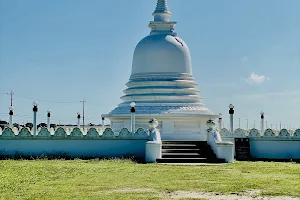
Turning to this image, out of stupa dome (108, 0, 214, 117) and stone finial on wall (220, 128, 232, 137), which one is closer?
stone finial on wall (220, 128, 232, 137)

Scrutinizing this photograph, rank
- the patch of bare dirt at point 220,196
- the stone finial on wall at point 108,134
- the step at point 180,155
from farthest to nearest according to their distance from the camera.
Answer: the stone finial on wall at point 108,134, the step at point 180,155, the patch of bare dirt at point 220,196

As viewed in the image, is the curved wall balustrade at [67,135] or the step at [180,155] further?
the curved wall balustrade at [67,135]

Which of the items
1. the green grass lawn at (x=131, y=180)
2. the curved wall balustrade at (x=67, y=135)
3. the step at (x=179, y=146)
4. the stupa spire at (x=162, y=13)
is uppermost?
the stupa spire at (x=162, y=13)

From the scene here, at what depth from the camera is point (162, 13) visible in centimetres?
3978

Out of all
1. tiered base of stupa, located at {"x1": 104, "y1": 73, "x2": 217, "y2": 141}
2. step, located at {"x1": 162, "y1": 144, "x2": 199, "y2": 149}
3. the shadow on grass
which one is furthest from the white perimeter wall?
the shadow on grass

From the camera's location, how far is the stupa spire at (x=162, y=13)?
3984 cm

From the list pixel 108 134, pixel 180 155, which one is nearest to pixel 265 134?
pixel 180 155

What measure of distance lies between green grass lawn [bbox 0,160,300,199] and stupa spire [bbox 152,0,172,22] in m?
17.8

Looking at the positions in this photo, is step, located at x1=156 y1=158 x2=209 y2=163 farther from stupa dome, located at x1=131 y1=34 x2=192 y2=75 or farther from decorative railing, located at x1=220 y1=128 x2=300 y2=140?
stupa dome, located at x1=131 y1=34 x2=192 y2=75

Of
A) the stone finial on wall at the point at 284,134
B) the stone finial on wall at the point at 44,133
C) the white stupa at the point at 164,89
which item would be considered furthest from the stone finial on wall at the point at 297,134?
the stone finial on wall at the point at 44,133

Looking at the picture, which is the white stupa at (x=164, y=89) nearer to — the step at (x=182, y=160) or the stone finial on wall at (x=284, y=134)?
the stone finial on wall at (x=284, y=134)

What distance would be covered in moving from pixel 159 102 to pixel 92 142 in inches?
315

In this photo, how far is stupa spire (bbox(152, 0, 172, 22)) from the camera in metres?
39.8

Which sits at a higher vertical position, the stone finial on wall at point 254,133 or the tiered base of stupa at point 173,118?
the tiered base of stupa at point 173,118
